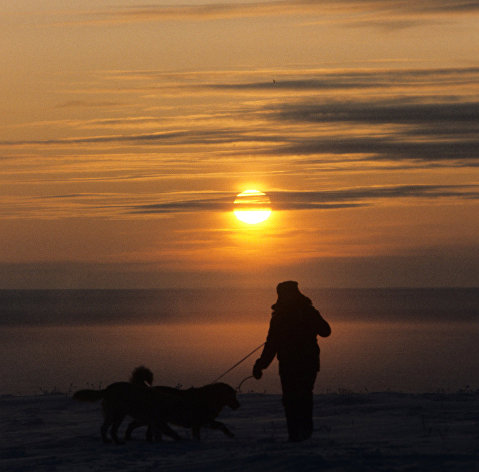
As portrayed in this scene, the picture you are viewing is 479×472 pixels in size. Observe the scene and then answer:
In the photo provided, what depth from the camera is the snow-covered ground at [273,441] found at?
9.91m

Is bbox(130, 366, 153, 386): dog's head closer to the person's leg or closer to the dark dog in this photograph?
the dark dog

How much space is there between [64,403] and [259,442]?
207 inches

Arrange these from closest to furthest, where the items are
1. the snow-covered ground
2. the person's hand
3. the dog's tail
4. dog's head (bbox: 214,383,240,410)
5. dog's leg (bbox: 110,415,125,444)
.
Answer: the snow-covered ground < the person's hand < dog's leg (bbox: 110,415,125,444) < the dog's tail < dog's head (bbox: 214,383,240,410)

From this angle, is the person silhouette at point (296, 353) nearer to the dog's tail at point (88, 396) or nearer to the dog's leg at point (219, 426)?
the dog's leg at point (219, 426)

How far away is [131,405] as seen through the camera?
12250mm

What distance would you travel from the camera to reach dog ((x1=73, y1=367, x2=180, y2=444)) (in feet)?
40.0

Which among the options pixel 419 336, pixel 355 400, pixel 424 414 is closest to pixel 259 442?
pixel 424 414

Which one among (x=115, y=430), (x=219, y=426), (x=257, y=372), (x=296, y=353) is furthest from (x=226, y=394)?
(x=115, y=430)

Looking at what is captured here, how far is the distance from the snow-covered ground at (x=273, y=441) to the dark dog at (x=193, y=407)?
0.70 ft

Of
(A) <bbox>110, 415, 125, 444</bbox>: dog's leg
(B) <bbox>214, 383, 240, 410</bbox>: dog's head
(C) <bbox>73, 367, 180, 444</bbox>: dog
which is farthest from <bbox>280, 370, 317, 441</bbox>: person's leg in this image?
(A) <bbox>110, 415, 125, 444</bbox>: dog's leg

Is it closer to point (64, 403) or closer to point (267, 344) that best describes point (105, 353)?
point (64, 403)

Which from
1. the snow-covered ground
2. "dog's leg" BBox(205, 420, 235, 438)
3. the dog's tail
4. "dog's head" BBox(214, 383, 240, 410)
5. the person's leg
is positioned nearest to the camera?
the snow-covered ground

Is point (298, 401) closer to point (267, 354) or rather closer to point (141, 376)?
point (267, 354)

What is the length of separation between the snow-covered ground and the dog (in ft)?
0.82
